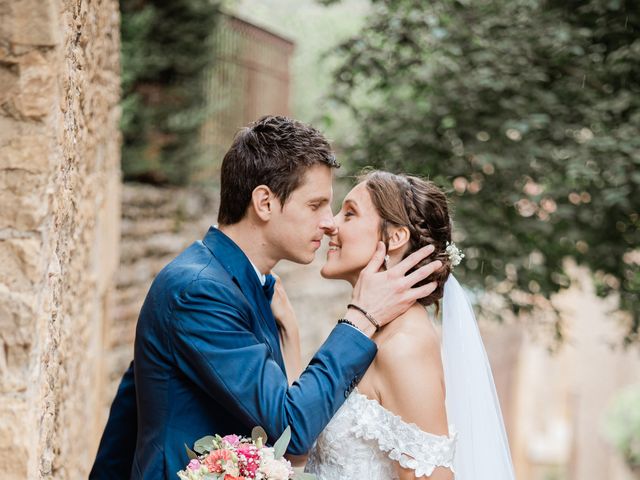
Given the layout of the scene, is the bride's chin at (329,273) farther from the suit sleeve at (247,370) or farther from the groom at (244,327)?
the suit sleeve at (247,370)

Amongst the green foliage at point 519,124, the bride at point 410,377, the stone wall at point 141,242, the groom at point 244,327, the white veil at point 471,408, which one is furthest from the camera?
the stone wall at point 141,242

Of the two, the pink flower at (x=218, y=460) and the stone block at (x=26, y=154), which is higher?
the stone block at (x=26, y=154)

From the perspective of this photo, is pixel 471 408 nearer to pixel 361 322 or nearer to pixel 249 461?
pixel 361 322

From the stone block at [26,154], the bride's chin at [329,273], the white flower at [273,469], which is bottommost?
the white flower at [273,469]

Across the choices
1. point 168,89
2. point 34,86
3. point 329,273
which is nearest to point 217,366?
point 329,273

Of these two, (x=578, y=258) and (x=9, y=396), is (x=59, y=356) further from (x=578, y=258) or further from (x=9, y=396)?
(x=578, y=258)

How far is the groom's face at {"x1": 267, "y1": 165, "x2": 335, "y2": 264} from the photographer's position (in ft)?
8.20

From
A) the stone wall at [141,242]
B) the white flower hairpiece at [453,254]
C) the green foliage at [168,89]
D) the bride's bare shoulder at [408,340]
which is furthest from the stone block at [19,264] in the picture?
the green foliage at [168,89]

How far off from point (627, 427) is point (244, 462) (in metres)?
12.3

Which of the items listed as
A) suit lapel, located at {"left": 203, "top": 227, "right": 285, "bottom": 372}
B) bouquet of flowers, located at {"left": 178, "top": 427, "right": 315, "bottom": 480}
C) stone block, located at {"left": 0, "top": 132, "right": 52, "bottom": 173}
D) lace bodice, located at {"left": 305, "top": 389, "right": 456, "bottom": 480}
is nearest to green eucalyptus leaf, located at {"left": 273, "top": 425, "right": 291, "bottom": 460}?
bouquet of flowers, located at {"left": 178, "top": 427, "right": 315, "bottom": 480}

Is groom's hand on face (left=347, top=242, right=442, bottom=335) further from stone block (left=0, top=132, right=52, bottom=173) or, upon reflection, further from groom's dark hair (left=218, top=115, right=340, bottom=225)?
stone block (left=0, top=132, right=52, bottom=173)

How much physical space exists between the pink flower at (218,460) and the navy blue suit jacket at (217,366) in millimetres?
123

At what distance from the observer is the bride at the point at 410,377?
250 cm

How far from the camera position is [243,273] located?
95.4 inches
